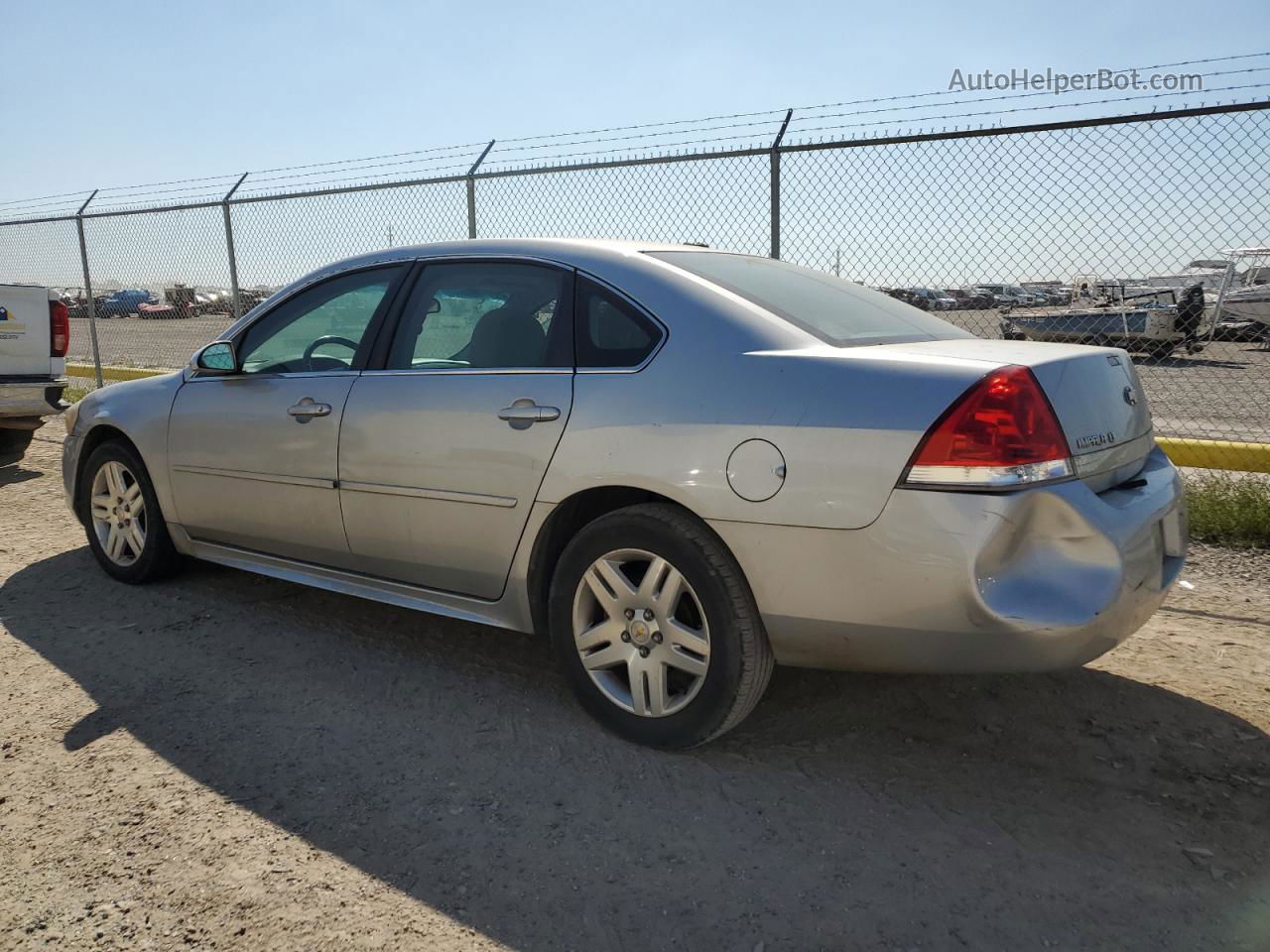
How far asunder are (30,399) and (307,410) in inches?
194

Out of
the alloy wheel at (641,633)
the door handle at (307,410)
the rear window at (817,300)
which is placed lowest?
the alloy wheel at (641,633)

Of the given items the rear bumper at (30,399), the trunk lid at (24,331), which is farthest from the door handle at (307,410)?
the trunk lid at (24,331)

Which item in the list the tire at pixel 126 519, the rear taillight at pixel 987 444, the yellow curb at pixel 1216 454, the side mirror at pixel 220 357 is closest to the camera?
the rear taillight at pixel 987 444

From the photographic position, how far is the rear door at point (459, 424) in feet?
10.6

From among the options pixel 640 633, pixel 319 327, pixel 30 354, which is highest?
pixel 319 327

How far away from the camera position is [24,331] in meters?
7.60

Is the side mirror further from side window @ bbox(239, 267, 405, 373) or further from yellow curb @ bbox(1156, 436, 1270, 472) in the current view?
yellow curb @ bbox(1156, 436, 1270, 472)

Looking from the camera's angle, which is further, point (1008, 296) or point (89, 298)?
point (89, 298)

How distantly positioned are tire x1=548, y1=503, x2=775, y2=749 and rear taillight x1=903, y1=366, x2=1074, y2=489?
0.63m

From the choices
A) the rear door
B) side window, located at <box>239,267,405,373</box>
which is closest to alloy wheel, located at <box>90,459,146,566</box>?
side window, located at <box>239,267,405,373</box>

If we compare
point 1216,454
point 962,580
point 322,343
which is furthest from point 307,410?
point 1216,454

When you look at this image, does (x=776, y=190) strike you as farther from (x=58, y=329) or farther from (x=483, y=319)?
(x=58, y=329)

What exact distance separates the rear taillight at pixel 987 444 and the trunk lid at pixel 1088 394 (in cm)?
10

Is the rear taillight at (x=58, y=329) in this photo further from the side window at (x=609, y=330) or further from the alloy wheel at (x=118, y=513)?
the side window at (x=609, y=330)
